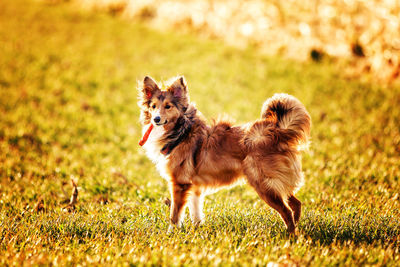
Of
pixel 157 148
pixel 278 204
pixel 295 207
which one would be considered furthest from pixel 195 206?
pixel 295 207

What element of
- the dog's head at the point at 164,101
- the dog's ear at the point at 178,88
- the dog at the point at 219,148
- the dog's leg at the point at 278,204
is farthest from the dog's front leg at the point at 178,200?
the dog's ear at the point at 178,88

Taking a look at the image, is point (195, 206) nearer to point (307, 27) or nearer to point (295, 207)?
point (295, 207)

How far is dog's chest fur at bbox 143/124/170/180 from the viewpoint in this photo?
450 cm

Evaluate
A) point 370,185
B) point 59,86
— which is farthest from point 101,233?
point 59,86

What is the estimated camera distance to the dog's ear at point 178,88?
14.6 feet

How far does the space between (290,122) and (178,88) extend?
1579 millimetres

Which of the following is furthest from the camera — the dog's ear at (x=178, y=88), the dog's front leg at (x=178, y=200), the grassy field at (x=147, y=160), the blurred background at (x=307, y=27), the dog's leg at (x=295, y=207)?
the blurred background at (x=307, y=27)

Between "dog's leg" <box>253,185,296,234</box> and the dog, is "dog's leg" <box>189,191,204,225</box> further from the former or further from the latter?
"dog's leg" <box>253,185,296,234</box>

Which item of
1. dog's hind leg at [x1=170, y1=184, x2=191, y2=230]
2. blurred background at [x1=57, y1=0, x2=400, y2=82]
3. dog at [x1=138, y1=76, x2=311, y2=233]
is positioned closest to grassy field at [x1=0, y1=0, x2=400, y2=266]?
dog's hind leg at [x1=170, y1=184, x2=191, y2=230]

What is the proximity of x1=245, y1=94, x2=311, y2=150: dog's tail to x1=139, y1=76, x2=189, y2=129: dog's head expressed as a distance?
105 centimetres

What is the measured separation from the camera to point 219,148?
167 inches

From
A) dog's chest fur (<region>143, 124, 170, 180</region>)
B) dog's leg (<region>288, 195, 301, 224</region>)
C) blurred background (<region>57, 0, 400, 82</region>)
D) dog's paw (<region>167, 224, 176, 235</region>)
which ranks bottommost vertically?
dog's paw (<region>167, 224, 176, 235</region>)

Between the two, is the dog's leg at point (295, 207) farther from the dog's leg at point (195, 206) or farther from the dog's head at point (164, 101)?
the dog's head at point (164, 101)

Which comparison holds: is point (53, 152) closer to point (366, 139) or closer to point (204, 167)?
point (204, 167)
